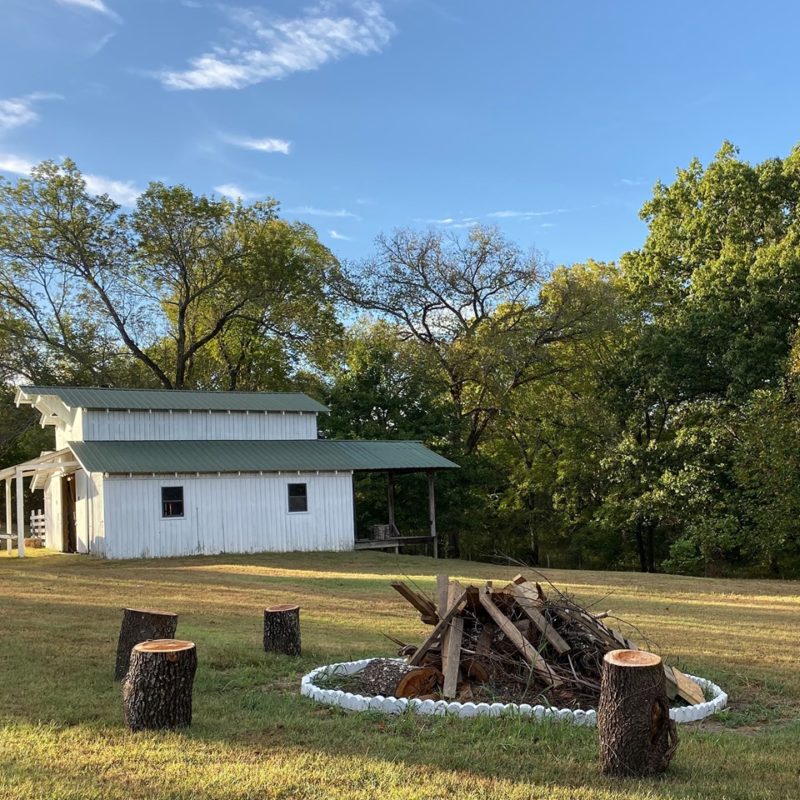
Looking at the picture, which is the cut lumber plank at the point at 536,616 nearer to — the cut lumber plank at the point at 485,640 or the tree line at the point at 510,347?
the cut lumber plank at the point at 485,640

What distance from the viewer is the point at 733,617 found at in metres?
13.7

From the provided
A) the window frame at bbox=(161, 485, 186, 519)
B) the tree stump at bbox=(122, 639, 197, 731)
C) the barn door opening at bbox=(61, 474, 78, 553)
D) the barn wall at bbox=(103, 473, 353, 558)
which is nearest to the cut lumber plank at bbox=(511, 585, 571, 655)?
the tree stump at bbox=(122, 639, 197, 731)

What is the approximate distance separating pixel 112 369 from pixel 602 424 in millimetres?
22056

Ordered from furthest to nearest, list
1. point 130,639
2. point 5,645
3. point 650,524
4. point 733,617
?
1. point 650,524
2. point 733,617
3. point 5,645
4. point 130,639

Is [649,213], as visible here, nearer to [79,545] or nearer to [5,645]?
[79,545]

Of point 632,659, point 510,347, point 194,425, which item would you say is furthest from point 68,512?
point 632,659

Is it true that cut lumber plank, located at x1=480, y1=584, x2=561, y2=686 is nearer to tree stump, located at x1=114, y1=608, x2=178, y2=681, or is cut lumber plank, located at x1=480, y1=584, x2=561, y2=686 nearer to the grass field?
the grass field

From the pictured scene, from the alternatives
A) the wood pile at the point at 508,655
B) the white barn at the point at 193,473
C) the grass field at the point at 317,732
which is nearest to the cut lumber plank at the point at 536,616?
the wood pile at the point at 508,655

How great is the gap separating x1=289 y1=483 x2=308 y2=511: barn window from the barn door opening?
7136mm

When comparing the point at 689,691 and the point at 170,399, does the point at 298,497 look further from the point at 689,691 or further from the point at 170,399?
the point at 689,691

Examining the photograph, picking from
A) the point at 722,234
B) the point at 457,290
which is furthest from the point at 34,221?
the point at 722,234

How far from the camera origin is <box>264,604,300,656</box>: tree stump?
29.0 ft

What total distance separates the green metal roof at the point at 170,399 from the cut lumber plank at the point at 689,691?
22.9 metres

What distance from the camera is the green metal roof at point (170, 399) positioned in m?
27.0
